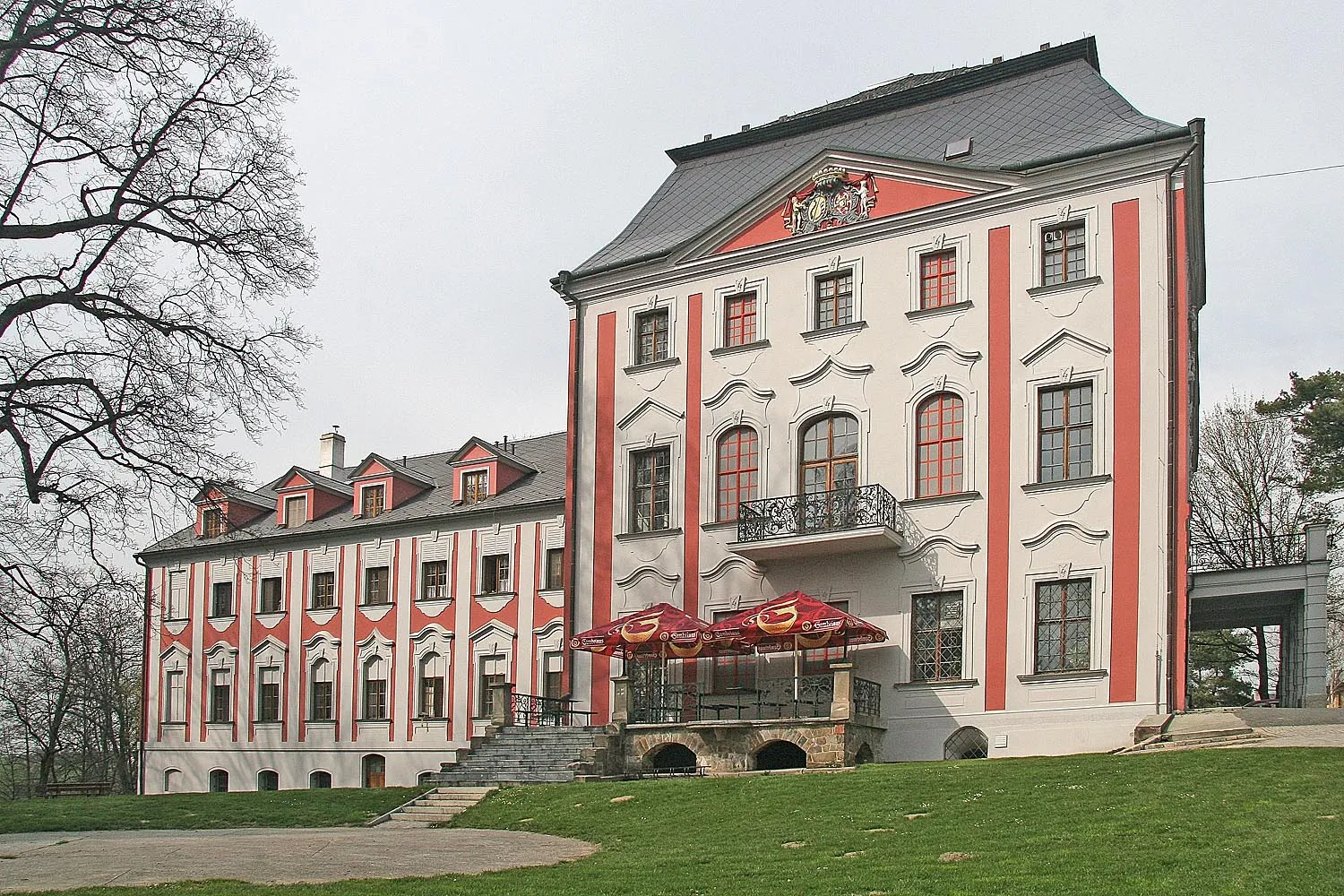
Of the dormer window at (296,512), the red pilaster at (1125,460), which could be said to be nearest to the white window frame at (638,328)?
the red pilaster at (1125,460)

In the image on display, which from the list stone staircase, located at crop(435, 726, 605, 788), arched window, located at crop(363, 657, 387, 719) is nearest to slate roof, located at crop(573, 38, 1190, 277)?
stone staircase, located at crop(435, 726, 605, 788)

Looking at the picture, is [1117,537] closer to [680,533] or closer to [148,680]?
[680,533]

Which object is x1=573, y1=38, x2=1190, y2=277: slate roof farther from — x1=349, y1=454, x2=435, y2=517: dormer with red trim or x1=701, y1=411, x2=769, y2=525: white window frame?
x1=349, y1=454, x2=435, y2=517: dormer with red trim

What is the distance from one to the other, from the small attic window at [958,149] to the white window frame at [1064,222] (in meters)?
2.61

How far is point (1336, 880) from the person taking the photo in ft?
35.9

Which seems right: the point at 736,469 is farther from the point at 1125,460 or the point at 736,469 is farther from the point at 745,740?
the point at 1125,460

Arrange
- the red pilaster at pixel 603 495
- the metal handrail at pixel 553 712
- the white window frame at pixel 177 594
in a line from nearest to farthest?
1. the metal handrail at pixel 553 712
2. the red pilaster at pixel 603 495
3. the white window frame at pixel 177 594

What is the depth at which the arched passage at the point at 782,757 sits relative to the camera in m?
26.8

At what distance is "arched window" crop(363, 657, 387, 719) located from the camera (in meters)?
38.6

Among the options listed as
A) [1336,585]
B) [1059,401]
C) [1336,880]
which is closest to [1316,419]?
[1336,585]

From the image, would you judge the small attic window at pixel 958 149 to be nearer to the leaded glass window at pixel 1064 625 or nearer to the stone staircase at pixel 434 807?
the leaded glass window at pixel 1064 625

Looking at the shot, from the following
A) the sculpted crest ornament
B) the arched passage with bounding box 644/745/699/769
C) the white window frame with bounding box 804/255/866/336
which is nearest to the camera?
the arched passage with bounding box 644/745/699/769

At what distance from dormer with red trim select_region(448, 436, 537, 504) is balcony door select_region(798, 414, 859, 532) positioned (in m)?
12.2

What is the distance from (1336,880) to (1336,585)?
33482 millimetres
